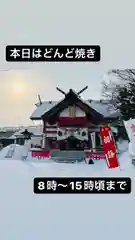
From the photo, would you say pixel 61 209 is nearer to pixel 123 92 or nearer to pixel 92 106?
pixel 92 106

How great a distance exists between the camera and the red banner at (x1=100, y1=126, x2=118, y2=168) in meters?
1.46

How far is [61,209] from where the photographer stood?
1.45 m

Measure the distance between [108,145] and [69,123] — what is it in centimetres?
19

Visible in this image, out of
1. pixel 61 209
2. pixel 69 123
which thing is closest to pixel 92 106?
pixel 69 123

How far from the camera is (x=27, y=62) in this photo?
4.80 ft

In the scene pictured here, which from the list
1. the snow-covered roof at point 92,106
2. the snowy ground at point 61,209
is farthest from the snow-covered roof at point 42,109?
the snowy ground at point 61,209

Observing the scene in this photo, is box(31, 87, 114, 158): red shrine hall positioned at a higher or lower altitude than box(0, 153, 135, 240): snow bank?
higher

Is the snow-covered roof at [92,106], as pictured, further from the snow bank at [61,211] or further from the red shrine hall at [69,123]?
the snow bank at [61,211]

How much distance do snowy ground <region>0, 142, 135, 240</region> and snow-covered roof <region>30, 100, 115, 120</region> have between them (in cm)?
21

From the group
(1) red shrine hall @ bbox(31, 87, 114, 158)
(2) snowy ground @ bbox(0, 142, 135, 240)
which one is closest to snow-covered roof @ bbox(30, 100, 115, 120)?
(1) red shrine hall @ bbox(31, 87, 114, 158)

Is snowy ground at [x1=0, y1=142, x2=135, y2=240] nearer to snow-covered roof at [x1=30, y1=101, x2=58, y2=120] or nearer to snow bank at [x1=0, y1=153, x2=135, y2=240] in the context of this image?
snow bank at [x1=0, y1=153, x2=135, y2=240]
